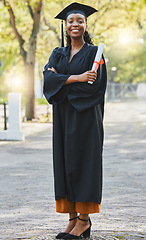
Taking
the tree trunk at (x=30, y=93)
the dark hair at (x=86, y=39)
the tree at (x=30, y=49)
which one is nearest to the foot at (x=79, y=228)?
the dark hair at (x=86, y=39)

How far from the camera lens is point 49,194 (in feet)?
24.3

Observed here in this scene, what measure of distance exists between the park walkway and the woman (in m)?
0.38

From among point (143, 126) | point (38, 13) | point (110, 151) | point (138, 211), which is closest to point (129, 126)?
point (143, 126)

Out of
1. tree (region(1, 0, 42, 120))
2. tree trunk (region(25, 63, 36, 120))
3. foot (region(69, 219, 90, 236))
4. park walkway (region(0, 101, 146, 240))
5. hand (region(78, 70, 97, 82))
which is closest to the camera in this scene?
hand (region(78, 70, 97, 82))

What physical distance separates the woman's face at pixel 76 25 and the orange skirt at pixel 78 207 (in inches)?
54.8

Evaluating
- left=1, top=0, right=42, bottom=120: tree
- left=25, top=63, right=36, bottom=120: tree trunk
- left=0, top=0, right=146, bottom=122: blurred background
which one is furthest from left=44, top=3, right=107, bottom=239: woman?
left=25, top=63, right=36, bottom=120: tree trunk

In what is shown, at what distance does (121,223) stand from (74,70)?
1827 millimetres

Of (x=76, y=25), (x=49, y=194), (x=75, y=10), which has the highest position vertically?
(x=75, y=10)

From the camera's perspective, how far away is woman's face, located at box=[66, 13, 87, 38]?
179 inches

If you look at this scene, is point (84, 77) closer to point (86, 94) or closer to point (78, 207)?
point (86, 94)

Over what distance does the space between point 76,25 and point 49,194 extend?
11.2 ft

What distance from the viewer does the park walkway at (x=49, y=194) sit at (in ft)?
16.8

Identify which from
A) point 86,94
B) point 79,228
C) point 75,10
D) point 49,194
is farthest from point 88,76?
point 49,194

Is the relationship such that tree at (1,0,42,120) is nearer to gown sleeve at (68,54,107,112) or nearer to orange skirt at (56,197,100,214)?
gown sleeve at (68,54,107,112)
